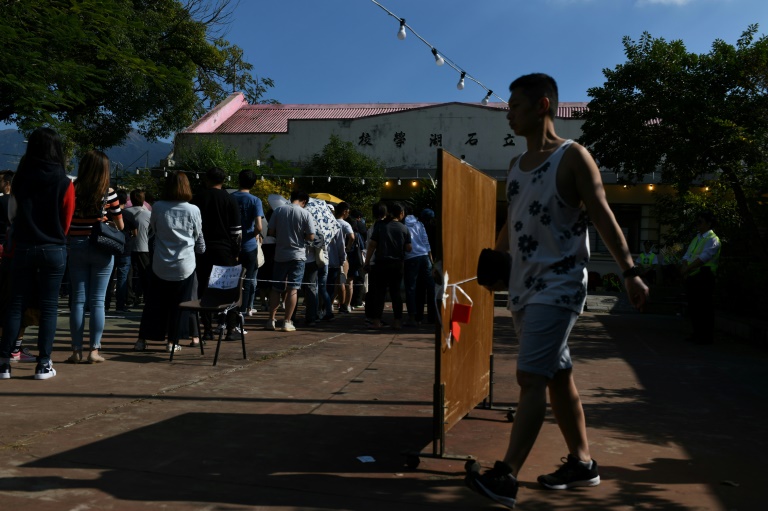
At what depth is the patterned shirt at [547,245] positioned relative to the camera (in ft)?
12.2

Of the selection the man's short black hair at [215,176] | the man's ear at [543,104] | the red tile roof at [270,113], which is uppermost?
the red tile roof at [270,113]

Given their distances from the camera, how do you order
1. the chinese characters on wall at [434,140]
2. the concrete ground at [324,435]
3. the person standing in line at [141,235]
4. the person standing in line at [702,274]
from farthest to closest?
the chinese characters on wall at [434,140] < the person standing in line at [141,235] < the person standing in line at [702,274] < the concrete ground at [324,435]

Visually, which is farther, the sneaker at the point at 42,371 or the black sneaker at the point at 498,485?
the sneaker at the point at 42,371

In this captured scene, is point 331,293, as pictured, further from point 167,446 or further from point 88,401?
point 167,446

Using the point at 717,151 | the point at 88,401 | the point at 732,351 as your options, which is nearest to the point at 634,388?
the point at 732,351

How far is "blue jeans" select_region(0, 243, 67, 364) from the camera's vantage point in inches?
251

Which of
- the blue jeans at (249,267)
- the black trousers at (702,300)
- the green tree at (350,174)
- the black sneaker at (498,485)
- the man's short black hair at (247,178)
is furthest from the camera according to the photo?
the green tree at (350,174)

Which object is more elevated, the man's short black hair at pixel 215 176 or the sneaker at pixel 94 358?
the man's short black hair at pixel 215 176

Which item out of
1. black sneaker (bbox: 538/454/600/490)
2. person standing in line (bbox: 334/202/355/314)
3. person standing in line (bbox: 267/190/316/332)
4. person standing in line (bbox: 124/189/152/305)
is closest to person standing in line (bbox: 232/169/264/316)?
person standing in line (bbox: 267/190/316/332)

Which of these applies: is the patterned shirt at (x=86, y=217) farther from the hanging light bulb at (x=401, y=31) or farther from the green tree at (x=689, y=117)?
the hanging light bulb at (x=401, y=31)

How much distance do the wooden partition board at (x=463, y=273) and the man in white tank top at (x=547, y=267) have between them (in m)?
0.37

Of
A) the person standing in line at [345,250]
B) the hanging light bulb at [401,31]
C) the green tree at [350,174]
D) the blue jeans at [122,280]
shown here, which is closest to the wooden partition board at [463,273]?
the person standing in line at [345,250]

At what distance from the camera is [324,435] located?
493 centimetres

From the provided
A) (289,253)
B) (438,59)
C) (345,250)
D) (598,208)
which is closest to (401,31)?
(438,59)
